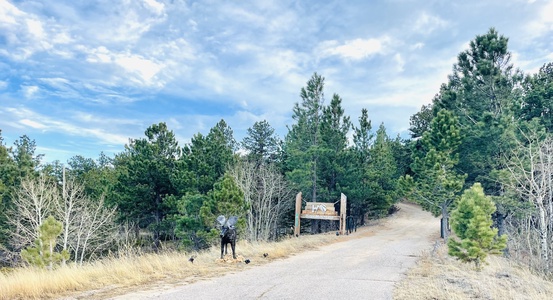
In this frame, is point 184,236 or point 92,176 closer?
point 184,236

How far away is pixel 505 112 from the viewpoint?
21000 millimetres

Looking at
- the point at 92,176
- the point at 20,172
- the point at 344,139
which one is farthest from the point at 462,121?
the point at 92,176

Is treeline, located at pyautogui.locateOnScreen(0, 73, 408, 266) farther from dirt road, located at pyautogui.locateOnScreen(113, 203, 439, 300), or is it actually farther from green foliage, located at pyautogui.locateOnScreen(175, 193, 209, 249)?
dirt road, located at pyautogui.locateOnScreen(113, 203, 439, 300)

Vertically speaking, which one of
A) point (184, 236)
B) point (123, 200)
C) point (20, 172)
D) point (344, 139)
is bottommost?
point (184, 236)

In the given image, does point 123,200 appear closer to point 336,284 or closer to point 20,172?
point 20,172

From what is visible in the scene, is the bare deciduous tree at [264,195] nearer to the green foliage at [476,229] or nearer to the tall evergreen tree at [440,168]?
the tall evergreen tree at [440,168]

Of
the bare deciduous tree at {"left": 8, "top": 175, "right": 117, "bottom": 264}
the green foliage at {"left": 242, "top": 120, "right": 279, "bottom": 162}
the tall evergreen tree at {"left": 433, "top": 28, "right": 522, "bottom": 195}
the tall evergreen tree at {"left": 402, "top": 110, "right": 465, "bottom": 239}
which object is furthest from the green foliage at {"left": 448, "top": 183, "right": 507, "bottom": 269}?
the green foliage at {"left": 242, "top": 120, "right": 279, "bottom": 162}

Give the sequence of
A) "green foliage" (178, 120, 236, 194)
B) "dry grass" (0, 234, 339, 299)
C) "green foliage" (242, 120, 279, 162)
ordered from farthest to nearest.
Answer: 1. "green foliage" (242, 120, 279, 162)
2. "green foliage" (178, 120, 236, 194)
3. "dry grass" (0, 234, 339, 299)

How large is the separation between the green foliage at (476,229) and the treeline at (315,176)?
2931 mm

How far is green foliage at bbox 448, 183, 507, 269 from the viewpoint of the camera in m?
11.4

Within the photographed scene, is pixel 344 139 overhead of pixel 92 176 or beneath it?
overhead

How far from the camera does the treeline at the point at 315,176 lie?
64.1 feet

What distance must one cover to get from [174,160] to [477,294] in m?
25.4

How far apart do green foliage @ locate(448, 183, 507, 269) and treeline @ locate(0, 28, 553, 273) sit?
115 inches
